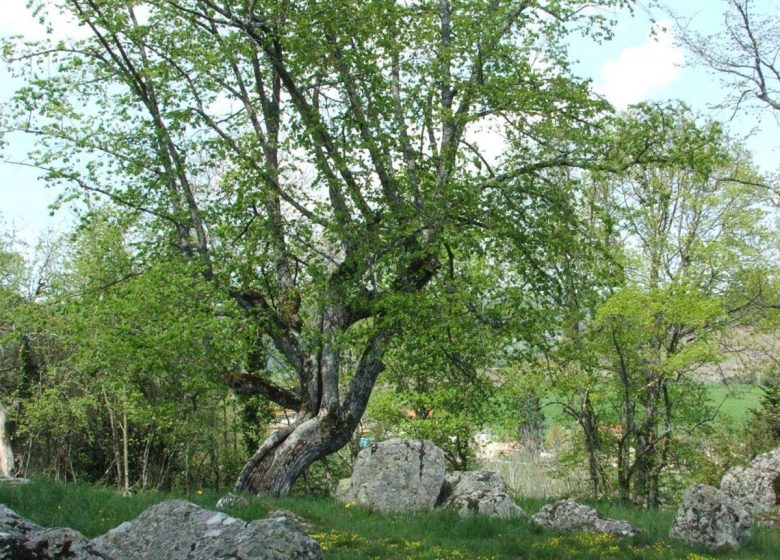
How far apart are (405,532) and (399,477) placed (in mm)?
4605

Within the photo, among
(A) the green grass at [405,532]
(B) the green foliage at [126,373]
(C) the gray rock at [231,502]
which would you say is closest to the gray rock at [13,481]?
(A) the green grass at [405,532]

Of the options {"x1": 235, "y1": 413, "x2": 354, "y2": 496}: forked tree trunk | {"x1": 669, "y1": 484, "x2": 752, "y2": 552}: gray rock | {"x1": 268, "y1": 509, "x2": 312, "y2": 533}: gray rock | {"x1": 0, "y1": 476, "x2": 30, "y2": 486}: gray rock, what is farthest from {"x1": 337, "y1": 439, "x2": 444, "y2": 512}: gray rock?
{"x1": 0, "y1": 476, "x2": 30, "y2": 486}: gray rock

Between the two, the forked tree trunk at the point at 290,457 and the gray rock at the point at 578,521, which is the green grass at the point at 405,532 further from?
the forked tree trunk at the point at 290,457

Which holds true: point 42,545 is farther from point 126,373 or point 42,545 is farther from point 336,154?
point 126,373

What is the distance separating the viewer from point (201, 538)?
618cm

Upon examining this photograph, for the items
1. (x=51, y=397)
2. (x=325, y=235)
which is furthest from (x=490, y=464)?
(x=325, y=235)

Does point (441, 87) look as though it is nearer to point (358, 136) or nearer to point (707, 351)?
point (358, 136)

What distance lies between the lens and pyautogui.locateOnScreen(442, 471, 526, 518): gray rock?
1497 cm

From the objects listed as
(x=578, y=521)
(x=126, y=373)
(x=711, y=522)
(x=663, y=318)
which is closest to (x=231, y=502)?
(x=578, y=521)

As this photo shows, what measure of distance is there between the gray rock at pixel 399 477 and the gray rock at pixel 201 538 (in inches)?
372

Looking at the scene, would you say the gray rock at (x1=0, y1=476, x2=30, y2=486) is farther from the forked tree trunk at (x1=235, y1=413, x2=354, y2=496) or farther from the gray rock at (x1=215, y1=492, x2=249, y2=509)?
the forked tree trunk at (x1=235, y1=413, x2=354, y2=496)

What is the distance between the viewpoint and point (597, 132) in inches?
625

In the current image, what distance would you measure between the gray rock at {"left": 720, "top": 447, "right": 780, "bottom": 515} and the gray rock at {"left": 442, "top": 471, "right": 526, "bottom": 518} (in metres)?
5.18

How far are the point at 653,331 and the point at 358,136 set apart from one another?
1045 cm
